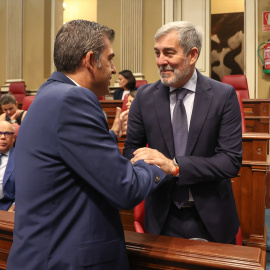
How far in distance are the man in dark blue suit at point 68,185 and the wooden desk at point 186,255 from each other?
13cm

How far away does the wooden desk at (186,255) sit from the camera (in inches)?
30.8

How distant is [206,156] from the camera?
1087 millimetres

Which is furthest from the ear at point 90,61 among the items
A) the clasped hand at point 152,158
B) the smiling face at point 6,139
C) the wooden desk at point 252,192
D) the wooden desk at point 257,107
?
the wooden desk at point 257,107

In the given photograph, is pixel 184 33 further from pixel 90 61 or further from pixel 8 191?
pixel 8 191

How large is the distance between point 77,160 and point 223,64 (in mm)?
7397

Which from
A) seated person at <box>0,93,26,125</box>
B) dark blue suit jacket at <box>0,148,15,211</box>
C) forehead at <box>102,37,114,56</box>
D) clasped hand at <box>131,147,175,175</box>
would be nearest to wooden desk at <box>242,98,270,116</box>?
seated person at <box>0,93,26,125</box>

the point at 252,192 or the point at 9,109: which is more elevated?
the point at 9,109

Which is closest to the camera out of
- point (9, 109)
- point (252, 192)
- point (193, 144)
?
point (193, 144)

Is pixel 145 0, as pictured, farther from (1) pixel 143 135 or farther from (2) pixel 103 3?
(1) pixel 143 135

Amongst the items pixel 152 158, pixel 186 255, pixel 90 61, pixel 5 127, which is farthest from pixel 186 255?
pixel 5 127

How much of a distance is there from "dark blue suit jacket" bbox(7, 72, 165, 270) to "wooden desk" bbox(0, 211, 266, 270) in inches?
5.7

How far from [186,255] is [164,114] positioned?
0.44 meters

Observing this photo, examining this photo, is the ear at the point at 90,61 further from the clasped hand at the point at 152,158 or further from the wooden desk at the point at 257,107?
the wooden desk at the point at 257,107

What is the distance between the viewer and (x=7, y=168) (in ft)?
7.13
